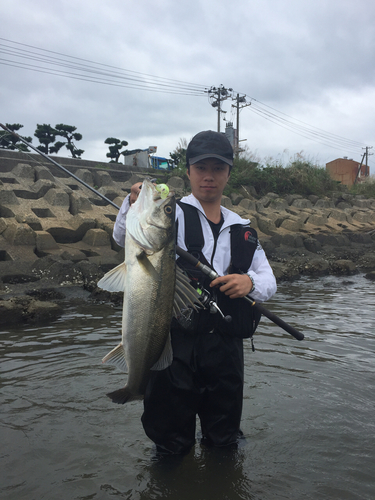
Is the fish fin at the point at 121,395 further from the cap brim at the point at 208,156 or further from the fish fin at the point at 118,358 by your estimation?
the cap brim at the point at 208,156

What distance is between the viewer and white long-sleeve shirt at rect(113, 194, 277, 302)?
2.80 meters

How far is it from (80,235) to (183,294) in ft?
31.6

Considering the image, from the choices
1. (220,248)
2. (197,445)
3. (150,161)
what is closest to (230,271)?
(220,248)

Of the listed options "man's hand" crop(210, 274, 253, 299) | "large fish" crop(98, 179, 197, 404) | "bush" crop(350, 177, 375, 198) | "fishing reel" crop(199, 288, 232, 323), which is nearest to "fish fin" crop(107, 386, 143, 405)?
"large fish" crop(98, 179, 197, 404)

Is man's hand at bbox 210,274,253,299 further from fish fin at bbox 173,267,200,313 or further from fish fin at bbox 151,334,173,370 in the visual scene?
fish fin at bbox 151,334,173,370

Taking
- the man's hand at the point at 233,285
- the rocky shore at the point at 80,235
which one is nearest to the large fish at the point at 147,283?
the man's hand at the point at 233,285

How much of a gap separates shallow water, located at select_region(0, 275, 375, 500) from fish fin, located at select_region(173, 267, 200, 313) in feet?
3.85

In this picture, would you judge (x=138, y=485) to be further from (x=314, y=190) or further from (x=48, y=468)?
(x=314, y=190)

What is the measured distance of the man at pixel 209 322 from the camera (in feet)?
8.83

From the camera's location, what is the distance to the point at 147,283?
91.2 inches

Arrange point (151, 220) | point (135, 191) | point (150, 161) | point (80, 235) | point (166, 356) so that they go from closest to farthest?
point (151, 220) → point (166, 356) → point (135, 191) → point (80, 235) → point (150, 161)

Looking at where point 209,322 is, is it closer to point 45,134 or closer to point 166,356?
point 166,356

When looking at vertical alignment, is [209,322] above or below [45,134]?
below

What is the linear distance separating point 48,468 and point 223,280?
199 cm
